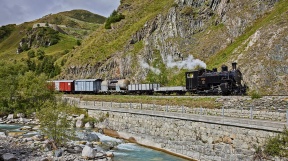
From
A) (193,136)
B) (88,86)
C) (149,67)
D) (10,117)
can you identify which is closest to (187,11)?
(149,67)

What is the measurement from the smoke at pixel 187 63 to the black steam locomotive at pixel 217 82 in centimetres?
1551

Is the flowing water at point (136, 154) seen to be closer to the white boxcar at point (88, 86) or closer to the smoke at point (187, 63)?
the smoke at point (187, 63)

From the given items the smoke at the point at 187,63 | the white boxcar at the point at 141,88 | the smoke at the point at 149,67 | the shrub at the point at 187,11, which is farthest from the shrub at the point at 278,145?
the shrub at the point at 187,11

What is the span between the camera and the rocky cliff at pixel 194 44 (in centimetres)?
3791

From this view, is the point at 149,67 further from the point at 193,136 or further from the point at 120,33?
the point at 193,136

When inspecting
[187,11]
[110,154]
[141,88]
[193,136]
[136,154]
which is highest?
[187,11]

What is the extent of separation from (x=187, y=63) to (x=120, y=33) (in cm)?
3466

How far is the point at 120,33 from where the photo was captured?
84.8 meters

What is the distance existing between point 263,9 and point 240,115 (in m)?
35.6

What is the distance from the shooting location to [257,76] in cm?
3700

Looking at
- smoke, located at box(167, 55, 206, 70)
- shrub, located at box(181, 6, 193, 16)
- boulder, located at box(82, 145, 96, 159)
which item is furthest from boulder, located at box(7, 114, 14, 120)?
shrub, located at box(181, 6, 193, 16)

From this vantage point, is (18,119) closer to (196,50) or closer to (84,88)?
(84,88)

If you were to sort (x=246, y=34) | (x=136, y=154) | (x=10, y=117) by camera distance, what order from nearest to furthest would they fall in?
(x=136, y=154), (x=10, y=117), (x=246, y=34)

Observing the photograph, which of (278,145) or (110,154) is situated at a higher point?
(278,145)
